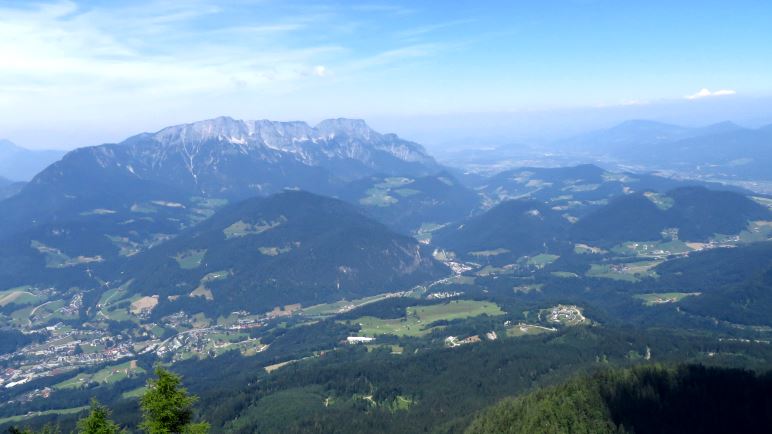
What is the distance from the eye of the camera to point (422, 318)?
621ft

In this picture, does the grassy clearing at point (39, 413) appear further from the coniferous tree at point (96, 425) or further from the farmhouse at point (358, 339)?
the coniferous tree at point (96, 425)

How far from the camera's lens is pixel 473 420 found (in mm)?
95250

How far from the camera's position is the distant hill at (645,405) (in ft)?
280

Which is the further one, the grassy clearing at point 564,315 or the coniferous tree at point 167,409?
the grassy clearing at point 564,315

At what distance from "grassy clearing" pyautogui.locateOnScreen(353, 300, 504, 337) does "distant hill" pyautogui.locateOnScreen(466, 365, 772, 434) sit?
81817 millimetres

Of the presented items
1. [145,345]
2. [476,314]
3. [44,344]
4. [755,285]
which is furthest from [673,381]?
[44,344]

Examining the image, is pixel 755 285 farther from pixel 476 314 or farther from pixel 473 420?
pixel 473 420

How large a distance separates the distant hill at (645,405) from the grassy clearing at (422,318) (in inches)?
3221

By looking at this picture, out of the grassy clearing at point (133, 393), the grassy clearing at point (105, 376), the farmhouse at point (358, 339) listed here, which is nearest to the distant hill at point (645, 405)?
the farmhouse at point (358, 339)

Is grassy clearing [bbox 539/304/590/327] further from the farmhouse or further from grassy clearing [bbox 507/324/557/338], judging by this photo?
the farmhouse

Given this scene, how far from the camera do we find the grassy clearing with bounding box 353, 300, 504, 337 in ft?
587

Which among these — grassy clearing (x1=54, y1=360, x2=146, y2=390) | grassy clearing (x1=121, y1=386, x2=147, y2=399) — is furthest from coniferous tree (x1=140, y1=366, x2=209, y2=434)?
grassy clearing (x1=54, y1=360, x2=146, y2=390)

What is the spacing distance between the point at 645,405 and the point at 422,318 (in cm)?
10333

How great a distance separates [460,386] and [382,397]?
1594 centimetres
